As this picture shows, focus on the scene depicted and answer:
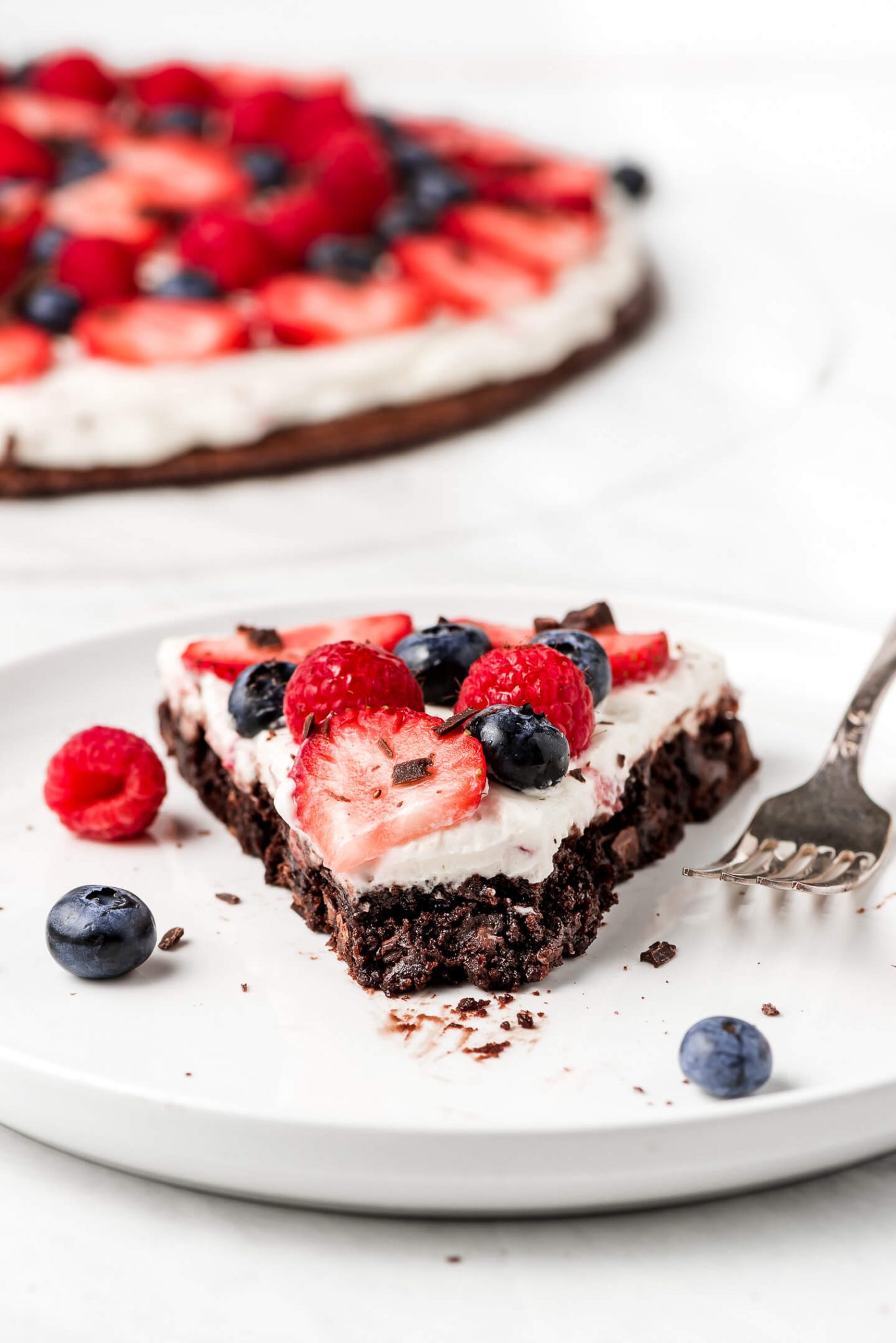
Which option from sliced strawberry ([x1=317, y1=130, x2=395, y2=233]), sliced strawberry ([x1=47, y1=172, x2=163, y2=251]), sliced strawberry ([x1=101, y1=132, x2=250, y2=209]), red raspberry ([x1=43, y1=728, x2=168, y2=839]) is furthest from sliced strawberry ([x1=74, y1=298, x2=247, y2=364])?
red raspberry ([x1=43, y1=728, x2=168, y2=839])

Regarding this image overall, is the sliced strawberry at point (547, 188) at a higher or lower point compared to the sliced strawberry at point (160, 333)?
higher

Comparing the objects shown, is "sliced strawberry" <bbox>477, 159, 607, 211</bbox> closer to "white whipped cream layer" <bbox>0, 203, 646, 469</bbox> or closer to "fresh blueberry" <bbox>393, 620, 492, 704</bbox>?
"white whipped cream layer" <bbox>0, 203, 646, 469</bbox>

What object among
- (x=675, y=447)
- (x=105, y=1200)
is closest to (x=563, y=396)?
(x=675, y=447)

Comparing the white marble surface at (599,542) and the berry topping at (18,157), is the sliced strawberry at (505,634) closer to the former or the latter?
the white marble surface at (599,542)

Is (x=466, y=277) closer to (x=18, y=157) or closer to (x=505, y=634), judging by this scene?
(x=18, y=157)

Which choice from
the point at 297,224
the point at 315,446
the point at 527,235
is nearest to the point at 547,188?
the point at 527,235

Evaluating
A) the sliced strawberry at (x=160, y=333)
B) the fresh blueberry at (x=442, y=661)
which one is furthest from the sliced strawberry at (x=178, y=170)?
the fresh blueberry at (x=442, y=661)
